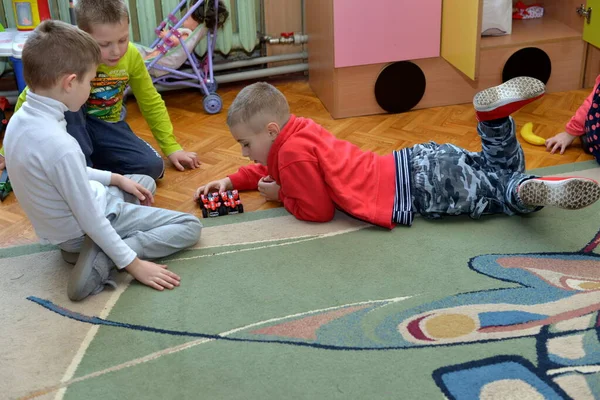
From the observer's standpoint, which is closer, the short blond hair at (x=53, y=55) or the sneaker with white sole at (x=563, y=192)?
the short blond hair at (x=53, y=55)

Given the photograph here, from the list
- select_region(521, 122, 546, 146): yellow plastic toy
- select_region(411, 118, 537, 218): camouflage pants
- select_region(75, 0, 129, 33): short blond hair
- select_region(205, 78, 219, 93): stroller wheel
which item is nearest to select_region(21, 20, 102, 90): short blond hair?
select_region(75, 0, 129, 33): short blond hair

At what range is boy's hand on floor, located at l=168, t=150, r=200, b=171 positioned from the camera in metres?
2.36

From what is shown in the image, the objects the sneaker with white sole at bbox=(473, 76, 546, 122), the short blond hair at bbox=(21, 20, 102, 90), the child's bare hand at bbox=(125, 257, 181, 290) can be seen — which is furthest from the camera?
the sneaker with white sole at bbox=(473, 76, 546, 122)

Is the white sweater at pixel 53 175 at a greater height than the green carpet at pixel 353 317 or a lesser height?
greater

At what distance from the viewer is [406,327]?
1.53 m

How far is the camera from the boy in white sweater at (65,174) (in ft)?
5.24

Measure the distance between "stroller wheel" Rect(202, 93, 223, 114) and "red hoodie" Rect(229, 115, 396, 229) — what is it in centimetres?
89

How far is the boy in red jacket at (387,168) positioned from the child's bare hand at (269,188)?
60 mm

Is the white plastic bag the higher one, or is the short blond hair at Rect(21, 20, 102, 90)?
the short blond hair at Rect(21, 20, 102, 90)

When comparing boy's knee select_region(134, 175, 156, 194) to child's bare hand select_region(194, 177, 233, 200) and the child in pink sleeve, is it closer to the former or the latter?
child's bare hand select_region(194, 177, 233, 200)

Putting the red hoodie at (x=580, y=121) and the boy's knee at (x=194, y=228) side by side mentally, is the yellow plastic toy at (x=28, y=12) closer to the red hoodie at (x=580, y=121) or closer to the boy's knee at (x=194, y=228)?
the boy's knee at (x=194, y=228)

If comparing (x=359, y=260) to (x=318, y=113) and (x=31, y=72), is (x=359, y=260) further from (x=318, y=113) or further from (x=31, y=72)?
(x=318, y=113)

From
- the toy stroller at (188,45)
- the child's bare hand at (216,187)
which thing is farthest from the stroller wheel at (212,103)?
the child's bare hand at (216,187)

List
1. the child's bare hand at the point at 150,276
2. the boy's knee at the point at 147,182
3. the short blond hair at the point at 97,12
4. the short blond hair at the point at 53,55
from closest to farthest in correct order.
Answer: the short blond hair at the point at 53,55
the child's bare hand at the point at 150,276
the short blond hair at the point at 97,12
the boy's knee at the point at 147,182
